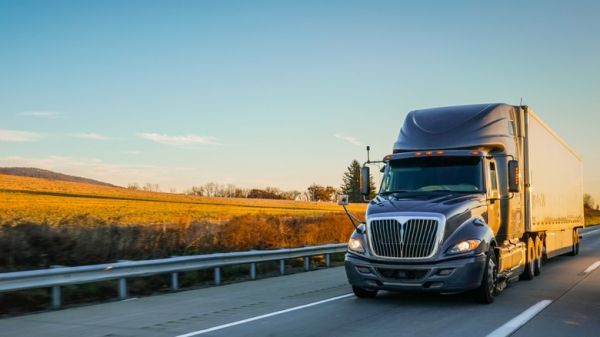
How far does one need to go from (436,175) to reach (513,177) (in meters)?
1.58

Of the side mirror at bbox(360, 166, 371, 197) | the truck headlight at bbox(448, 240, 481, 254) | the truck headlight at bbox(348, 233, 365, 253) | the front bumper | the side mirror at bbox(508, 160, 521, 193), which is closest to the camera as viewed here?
the front bumper

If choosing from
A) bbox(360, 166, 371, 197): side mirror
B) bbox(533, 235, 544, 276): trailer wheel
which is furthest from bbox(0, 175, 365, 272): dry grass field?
bbox(533, 235, 544, 276): trailer wheel

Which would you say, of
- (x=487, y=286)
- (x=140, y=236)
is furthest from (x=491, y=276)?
(x=140, y=236)

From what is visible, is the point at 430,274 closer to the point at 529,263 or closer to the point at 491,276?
the point at 491,276

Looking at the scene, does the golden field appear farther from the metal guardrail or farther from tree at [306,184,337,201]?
tree at [306,184,337,201]

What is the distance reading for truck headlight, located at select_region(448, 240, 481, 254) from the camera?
34.8ft

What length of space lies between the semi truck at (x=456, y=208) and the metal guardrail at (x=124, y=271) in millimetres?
3943

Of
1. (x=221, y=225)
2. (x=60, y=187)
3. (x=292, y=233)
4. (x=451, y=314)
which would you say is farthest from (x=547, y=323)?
(x=60, y=187)

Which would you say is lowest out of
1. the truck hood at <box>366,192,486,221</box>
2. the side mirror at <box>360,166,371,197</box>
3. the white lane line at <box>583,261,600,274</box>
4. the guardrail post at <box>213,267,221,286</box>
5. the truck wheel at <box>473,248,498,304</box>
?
the white lane line at <box>583,261,600,274</box>

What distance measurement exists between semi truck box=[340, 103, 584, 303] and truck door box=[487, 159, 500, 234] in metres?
0.02

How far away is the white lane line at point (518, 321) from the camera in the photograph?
8.32 m

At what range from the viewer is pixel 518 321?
9.20m

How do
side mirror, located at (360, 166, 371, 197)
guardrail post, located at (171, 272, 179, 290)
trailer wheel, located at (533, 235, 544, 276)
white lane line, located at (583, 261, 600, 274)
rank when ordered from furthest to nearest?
white lane line, located at (583, 261, 600, 274) → trailer wheel, located at (533, 235, 544, 276) → guardrail post, located at (171, 272, 179, 290) → side mirror, located at (360, 166, 371, 197)

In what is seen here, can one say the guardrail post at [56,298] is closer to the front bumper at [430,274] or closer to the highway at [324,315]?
the highway at [324,315]
